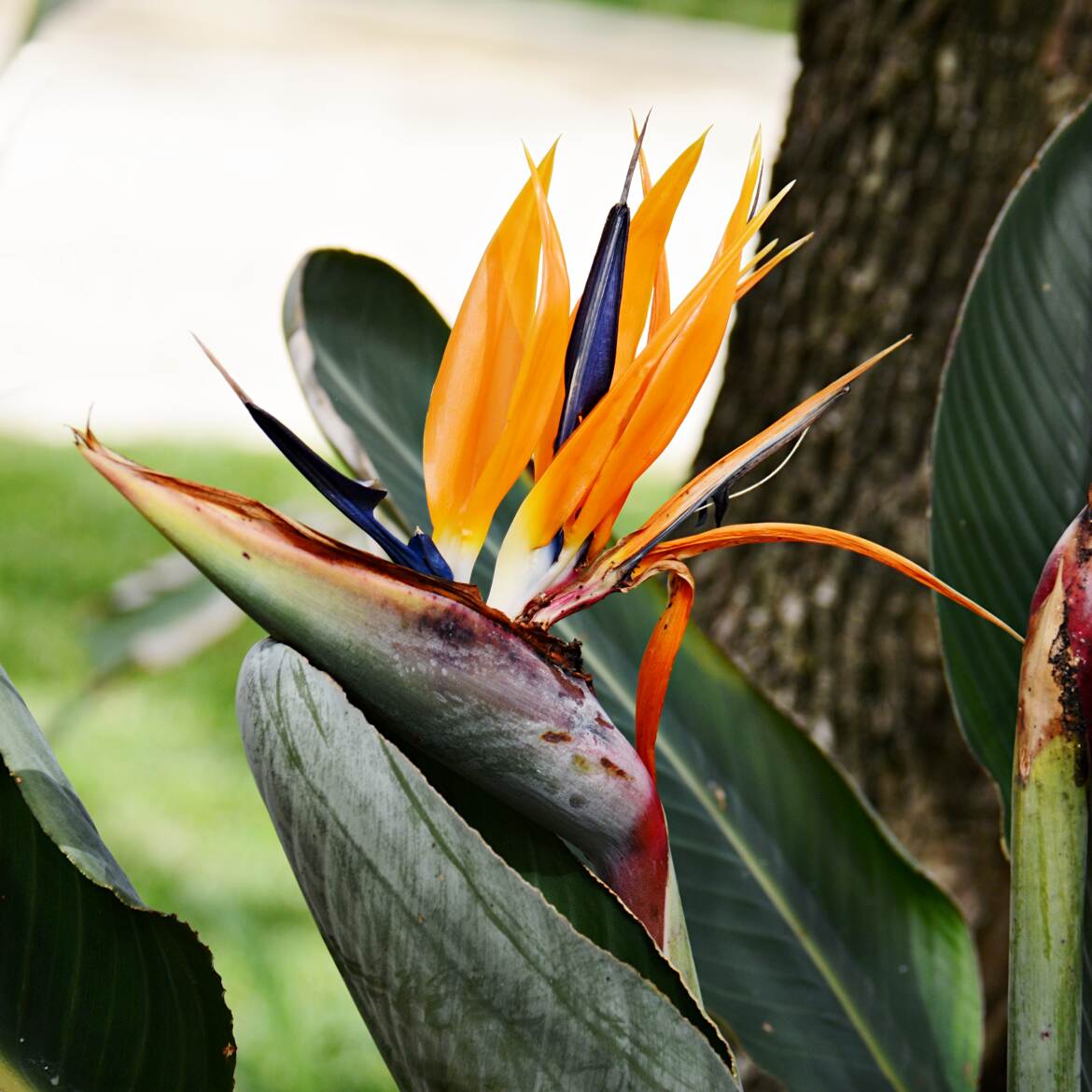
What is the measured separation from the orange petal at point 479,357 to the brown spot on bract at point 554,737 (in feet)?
0.32

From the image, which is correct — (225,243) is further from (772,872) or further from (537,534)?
(537,534)

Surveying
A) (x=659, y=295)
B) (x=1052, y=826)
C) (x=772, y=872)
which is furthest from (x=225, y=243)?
(x=1052, y=826)

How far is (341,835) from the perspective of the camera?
437 mm

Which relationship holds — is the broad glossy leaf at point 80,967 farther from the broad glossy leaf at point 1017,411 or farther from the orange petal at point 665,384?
the broad glossy leaf at point 1017,411

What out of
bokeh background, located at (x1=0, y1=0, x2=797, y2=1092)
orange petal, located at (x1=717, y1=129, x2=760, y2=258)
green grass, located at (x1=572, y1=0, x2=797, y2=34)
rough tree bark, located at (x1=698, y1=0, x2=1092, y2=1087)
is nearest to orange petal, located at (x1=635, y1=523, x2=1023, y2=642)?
orange petal, located at (x1=717, y1=129, x2=760, y2=258)

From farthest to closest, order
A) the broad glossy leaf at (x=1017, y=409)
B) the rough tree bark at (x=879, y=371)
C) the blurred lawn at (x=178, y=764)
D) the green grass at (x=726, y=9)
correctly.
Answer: the green grass at (x=726, y=9) < the blurred lawn at (x=178, y=764) < the rough tree bark at (x=879, y=371) < the broad glossy leaf at (x=1017, y=409)

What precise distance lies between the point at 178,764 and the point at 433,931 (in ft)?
5.75

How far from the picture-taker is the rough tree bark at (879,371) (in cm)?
122

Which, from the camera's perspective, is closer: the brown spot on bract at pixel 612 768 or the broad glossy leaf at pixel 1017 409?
the brown spot on bract at pixel 612 768

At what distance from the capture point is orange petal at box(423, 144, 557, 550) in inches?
20.1

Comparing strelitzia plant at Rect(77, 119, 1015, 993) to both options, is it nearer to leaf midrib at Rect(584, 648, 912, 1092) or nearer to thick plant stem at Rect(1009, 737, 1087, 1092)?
thick plant stem at Rect(1009, 737, 1087, 1092)

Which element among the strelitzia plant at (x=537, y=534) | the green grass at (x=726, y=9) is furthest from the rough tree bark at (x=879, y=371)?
the green grass at (x=726, y=9)

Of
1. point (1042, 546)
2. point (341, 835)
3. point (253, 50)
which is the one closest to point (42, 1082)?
point (341, 835)

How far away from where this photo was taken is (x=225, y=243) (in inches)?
174
